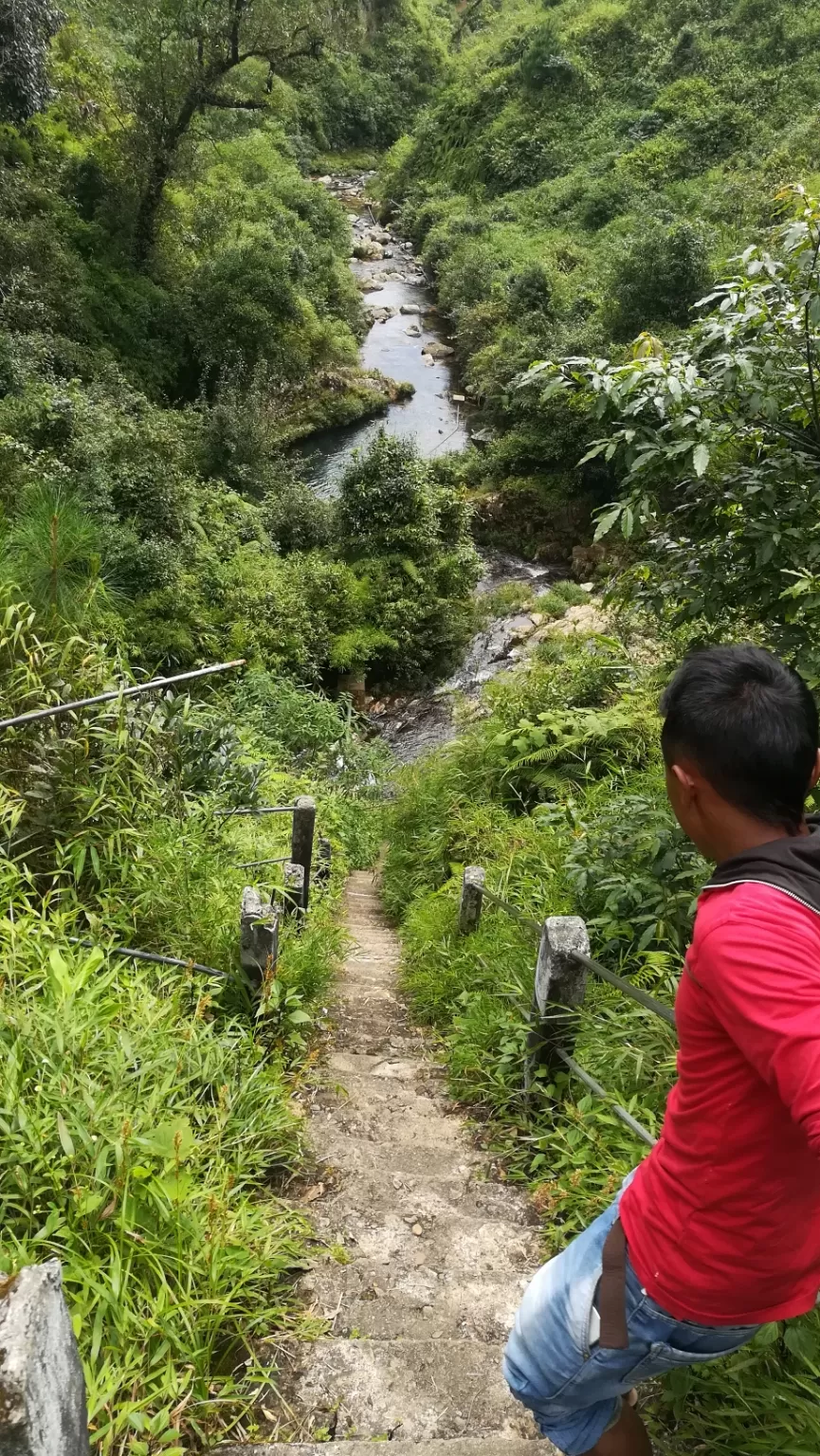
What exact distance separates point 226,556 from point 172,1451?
35.1ft

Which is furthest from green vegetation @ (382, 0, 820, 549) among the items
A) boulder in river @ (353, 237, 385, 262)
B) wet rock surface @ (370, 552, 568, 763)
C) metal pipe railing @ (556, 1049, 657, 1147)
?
metal pipe railing @ (556, 1049, 657, 1147)

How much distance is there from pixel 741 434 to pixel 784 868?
2.17 m

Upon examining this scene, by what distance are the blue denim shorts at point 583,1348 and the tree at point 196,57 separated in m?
18.7

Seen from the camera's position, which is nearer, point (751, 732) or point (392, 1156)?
point (751, 732)

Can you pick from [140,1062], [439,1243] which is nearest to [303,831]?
[140,1062]

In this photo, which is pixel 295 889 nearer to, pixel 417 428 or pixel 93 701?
pixel 93 701

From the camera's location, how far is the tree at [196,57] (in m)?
13.9

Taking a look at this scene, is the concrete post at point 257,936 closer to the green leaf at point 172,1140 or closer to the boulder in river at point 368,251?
the green leaf at point 172,1140

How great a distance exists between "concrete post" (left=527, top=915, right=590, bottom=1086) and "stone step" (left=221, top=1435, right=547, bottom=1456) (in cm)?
111

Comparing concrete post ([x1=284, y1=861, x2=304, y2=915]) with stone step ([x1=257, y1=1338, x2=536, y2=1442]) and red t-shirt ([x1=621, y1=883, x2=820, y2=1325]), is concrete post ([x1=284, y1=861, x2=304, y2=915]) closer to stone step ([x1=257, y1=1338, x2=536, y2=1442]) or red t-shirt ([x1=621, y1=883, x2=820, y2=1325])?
stone step ([x1=257, y1=1338, x2=536, y2=1442])

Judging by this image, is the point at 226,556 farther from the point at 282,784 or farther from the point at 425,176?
the point at 425,176

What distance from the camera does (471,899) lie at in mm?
4367

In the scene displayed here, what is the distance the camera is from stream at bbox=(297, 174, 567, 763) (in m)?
12.5

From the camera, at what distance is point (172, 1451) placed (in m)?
1.53
